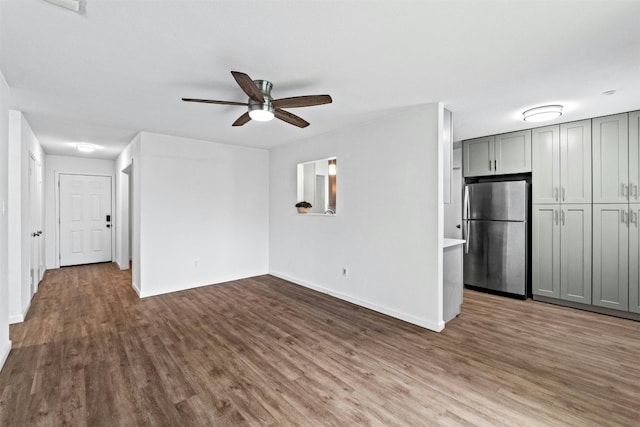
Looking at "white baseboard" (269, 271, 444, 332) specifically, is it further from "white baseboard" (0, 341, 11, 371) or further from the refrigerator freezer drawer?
"white baseboard" (0, 341, 11, 371)

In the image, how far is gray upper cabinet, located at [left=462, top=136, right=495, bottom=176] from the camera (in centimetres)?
441

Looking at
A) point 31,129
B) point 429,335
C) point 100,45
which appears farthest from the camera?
point 31,129

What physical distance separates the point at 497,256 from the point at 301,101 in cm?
367

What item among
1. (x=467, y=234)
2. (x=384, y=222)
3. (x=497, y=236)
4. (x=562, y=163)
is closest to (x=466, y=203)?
(x=467, y=234)

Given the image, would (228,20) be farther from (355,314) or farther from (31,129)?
(31,129)

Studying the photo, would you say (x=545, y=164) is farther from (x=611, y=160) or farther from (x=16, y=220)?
(x=16, y=220)

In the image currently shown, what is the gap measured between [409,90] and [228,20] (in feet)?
5.65

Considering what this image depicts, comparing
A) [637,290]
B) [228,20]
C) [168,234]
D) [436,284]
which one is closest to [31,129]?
[168,234]

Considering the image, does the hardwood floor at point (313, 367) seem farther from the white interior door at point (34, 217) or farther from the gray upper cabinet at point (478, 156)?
the gray upper cabinet at point (478, 156)

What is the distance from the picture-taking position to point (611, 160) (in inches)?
136

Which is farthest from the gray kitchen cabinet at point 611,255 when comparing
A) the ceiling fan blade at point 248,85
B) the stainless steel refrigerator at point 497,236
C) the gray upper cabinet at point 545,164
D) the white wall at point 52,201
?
the white wall at point 52,201

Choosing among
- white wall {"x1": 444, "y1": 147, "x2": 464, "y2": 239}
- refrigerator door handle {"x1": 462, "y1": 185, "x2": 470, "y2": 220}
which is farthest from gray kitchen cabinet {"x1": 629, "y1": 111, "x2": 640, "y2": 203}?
white wall {"x1": 444, "y1": 147, "x2": 464, "y2": 239}

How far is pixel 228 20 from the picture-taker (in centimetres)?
169

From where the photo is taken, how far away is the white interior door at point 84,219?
6.23 m
